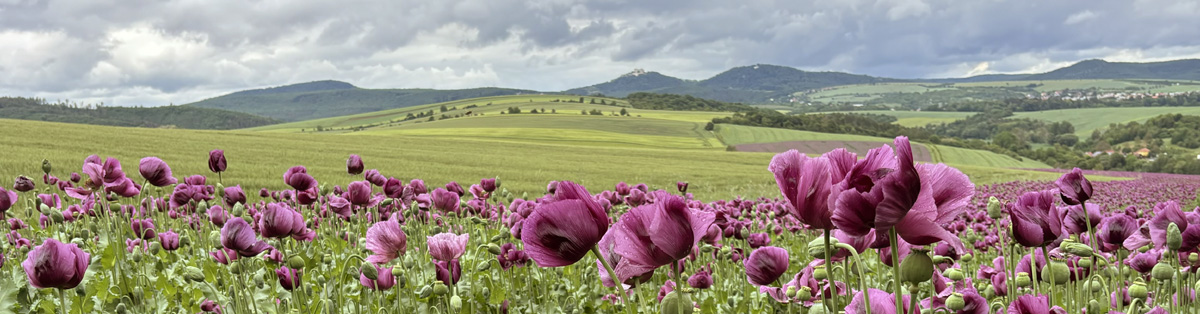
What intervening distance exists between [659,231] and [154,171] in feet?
10.3

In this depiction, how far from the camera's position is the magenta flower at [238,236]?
240cm

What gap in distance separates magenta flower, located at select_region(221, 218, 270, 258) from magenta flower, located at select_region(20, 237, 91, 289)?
49cm

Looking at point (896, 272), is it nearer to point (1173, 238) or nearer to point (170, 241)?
point (1173, 238)

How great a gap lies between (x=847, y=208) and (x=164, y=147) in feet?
104

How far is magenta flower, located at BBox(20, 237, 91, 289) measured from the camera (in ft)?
6.19

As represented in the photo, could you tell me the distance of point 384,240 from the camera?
249 cm

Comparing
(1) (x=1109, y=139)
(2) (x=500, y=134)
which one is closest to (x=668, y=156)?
(2) (x=500, y=134)

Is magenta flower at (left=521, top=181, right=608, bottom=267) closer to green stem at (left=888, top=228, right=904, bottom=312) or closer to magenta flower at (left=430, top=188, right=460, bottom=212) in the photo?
green stem at (left=888, top=228, right=904, bottom=312)

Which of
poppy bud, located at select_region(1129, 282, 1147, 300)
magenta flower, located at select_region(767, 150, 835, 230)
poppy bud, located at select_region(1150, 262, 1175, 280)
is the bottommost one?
poppy bud, located at select_region(1129, 282, 1147, 300)

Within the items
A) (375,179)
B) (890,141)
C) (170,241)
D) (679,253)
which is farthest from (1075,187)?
(890,141)

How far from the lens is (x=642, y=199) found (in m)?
4.83

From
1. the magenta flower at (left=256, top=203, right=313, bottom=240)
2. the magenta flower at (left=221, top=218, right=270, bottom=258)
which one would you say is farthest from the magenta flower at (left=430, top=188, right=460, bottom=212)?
the magenta flower at (left=221, top=218, right=270, bottom=258)

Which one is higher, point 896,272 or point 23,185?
point 896,272

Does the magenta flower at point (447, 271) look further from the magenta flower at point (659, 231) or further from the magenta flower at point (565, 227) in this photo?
the magenta flower at point (659, 231)
